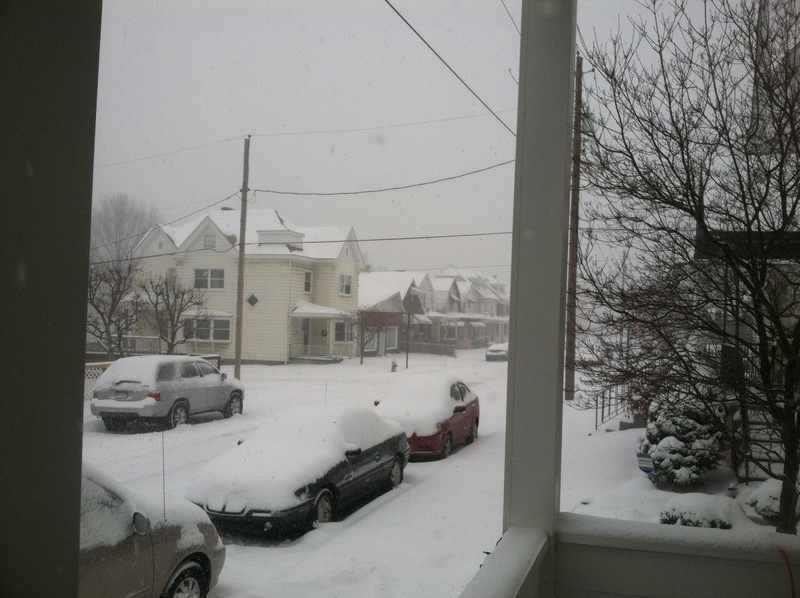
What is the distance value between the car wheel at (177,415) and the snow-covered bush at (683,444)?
1922 mm

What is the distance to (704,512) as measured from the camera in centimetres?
229

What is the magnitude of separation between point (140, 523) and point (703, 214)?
229cm

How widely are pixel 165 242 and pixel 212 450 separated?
2.36 feet

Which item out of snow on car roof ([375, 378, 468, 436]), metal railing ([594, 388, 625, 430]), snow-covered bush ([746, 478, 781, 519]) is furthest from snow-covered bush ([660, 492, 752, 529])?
snow on car roof ([375, 378, 468, 436])

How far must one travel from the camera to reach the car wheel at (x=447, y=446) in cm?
310

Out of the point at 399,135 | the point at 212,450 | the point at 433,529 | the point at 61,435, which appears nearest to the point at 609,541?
the point at 433,529

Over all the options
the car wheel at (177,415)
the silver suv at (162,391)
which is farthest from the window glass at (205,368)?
the car wheel at (177,415)

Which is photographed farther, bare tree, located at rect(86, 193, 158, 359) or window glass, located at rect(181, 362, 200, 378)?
window glass, located at rect(181, 362, 200, 378)

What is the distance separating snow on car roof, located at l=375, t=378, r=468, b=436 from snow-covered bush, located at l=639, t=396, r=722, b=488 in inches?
36.5

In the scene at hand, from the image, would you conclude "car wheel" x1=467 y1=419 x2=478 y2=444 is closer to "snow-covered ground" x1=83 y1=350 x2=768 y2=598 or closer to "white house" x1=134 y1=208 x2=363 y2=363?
"snow-covered ground" x1=83 y1=350 x2=768 y2=598

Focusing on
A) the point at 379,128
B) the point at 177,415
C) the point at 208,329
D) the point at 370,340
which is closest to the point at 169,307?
the point at 208,329

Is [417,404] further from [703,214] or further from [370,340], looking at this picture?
[703,214]

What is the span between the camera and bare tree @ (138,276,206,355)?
1504 mm

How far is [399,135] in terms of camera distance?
3.03m
